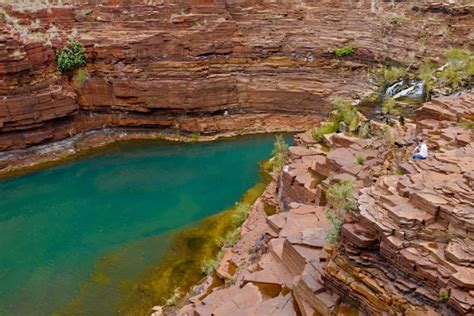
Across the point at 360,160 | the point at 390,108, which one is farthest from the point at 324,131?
the point at 360,160

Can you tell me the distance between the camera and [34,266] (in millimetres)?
18172

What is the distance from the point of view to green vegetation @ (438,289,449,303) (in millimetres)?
7824

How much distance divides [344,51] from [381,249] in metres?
26.5

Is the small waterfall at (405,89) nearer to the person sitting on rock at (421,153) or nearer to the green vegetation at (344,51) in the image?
the green vegetation at (344,51)

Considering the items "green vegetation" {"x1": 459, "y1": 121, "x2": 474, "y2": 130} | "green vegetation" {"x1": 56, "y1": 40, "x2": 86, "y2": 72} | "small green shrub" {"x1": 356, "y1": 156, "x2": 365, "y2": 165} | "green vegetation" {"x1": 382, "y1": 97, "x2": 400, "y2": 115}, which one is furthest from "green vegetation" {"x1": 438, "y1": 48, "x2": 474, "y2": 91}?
"green vegetation" {"x1": 56, "y1": 40, "x2": 86, "y2": 72}

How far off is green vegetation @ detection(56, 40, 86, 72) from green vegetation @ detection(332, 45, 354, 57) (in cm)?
1658

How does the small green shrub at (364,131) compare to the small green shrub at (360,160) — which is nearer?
the small green shrub at (360,160)

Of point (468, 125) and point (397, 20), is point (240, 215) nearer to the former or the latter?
point (468, 125)

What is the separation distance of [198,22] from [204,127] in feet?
23.4

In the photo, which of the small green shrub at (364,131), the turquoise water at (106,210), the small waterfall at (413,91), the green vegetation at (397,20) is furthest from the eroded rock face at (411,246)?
the green vegetation at (397,20)

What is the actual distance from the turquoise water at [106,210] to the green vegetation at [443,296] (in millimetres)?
11025

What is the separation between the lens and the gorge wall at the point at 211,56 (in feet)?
98.8

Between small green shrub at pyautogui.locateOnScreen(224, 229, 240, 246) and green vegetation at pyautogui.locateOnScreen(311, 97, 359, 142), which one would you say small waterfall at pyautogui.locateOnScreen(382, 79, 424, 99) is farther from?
small green shrub at pyautogui.locateOnScreen(224, 229, 240, 246)

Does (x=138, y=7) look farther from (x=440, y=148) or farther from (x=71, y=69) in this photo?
(x=440, y=148)
